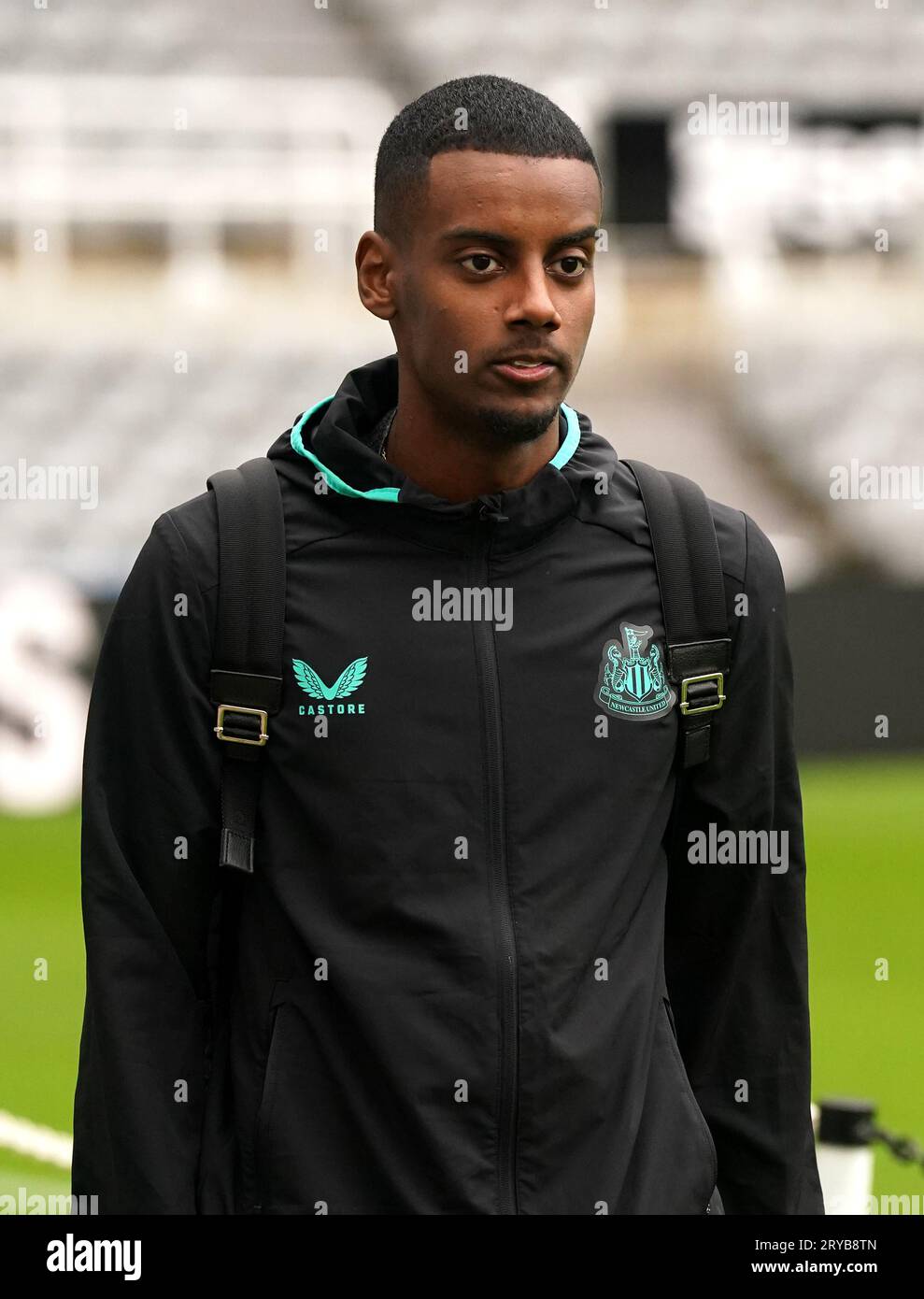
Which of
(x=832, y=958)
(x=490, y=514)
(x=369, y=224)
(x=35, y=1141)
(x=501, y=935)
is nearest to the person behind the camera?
(x=501, y=935)

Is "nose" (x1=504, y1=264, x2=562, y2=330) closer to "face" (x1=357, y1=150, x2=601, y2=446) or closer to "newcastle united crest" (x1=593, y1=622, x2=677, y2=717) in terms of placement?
"face" (x1=357, y1=150, x2=601, y2=446)

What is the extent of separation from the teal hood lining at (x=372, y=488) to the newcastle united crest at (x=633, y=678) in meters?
0.18

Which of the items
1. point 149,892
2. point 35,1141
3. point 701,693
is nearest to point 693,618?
point 701,693

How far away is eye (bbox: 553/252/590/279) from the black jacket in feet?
0.61

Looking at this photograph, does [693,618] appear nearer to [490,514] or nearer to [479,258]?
[490,514]

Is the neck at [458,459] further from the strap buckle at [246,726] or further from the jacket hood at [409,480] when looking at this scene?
the strap buckle at [246,726]

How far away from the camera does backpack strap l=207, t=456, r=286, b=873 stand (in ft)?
5.53

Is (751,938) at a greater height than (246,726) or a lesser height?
lesser

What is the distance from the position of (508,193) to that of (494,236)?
42 mm

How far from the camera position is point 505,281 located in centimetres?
171

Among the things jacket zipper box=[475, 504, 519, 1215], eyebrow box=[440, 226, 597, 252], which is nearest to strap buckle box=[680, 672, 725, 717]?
jacket zipper box=[475, 504, 519, 1215]

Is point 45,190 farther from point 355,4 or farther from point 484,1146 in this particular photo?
point 484,1146

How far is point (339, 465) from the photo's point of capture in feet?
5.91

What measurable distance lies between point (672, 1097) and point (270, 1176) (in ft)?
1.21
